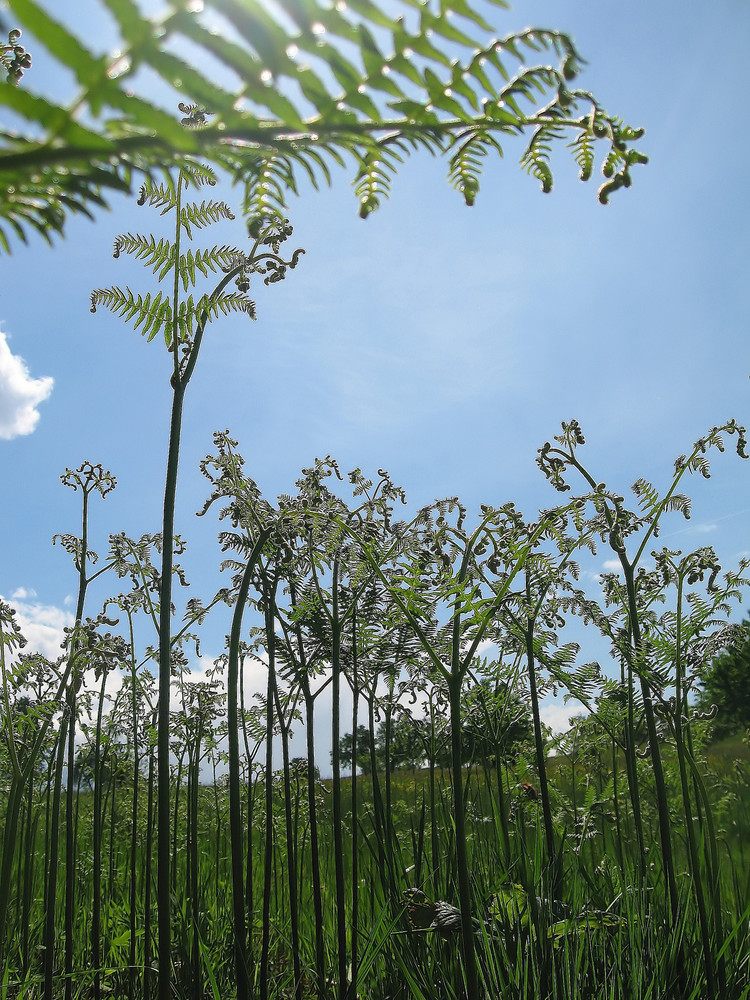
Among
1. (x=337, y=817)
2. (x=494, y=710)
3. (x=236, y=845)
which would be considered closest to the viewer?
(x=236, y=845)

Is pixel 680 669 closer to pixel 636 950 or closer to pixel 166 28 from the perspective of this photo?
pixel 636 950

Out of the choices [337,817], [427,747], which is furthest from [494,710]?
[337,817]

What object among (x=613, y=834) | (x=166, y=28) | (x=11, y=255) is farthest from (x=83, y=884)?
(x=166, y=28)

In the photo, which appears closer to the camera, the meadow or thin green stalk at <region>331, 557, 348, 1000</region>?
the meadow

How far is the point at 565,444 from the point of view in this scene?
2832mm

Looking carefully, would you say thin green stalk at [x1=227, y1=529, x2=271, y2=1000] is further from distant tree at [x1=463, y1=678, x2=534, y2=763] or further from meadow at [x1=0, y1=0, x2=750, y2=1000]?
distant tree at [x1=463, y1=678, x2=534, y2=763]

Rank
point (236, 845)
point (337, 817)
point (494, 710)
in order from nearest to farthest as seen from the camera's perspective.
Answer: point (236, 845)
point (337, 817)
point (494, 710)

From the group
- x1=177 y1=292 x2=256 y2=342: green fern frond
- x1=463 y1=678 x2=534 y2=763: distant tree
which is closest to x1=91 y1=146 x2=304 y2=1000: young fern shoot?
x1=177 y1=292 x2=256 y2=342: green fern frond

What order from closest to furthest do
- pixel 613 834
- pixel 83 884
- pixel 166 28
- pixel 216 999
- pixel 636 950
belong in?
pixel 166 28 < pixel 216 999 < pixel 636 950 < pixel 613 834 < pixel 83 884

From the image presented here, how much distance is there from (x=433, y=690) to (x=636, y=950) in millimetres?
1248

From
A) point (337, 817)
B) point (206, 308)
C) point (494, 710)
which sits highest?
point (206, 308)

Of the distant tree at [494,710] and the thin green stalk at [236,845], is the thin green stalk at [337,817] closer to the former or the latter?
the thin green stalk at [236,845]

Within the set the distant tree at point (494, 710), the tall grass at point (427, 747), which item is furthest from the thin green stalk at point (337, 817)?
the distant tree at point (494, 710)

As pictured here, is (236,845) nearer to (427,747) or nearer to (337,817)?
(337,817)
